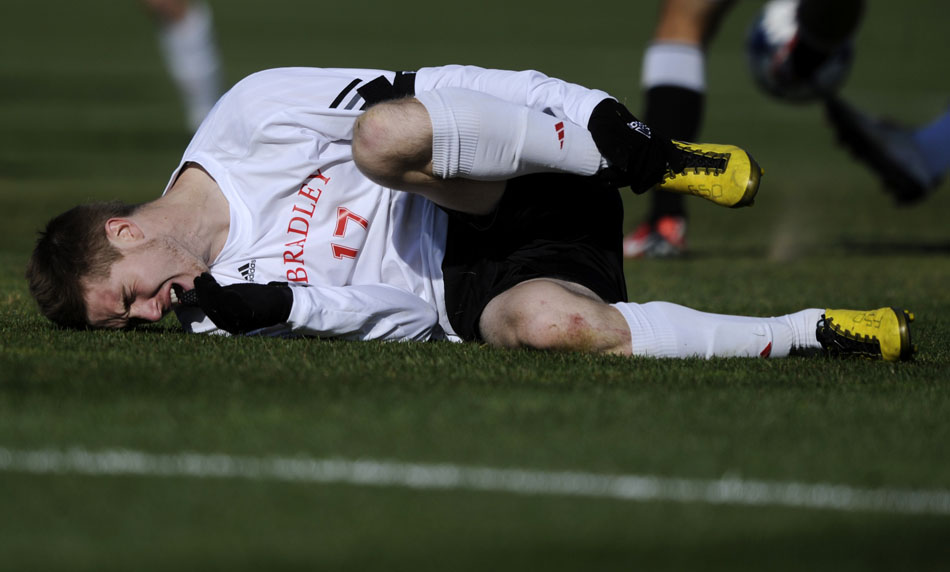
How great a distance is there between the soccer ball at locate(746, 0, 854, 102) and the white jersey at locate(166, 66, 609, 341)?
357 centimetres

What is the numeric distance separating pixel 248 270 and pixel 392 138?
27.9 inches

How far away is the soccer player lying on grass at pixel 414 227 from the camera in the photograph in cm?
380

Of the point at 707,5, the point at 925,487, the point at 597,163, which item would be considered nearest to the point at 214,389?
the point at 597,163

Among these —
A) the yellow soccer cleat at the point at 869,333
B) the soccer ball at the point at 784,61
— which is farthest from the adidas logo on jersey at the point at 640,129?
the soccer ball at the point at 784,61

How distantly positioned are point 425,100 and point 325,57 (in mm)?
19619

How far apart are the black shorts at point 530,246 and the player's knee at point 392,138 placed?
1.55 feet

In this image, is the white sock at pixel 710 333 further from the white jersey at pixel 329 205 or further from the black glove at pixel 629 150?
the white jersey at pixel 329 205

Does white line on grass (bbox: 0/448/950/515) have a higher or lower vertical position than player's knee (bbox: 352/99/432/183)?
lower

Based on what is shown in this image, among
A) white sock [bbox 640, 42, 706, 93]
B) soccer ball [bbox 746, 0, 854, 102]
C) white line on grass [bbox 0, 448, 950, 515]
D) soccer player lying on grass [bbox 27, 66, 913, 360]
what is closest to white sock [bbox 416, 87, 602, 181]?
soccer player lying on grass [bbox 27, 66, 913, 360]

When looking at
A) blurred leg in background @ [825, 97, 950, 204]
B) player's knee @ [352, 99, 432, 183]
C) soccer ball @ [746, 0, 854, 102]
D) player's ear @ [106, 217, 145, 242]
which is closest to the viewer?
player's knee @ [352, 99, 432, 183]

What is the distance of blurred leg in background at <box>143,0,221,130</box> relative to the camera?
945 centimetres

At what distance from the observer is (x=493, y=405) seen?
3105 millimetres

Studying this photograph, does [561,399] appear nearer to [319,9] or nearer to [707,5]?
[707,5]

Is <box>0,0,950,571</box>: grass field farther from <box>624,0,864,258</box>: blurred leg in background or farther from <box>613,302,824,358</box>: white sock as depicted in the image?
<box>624,0,864,258</box>: blurred leg in background
